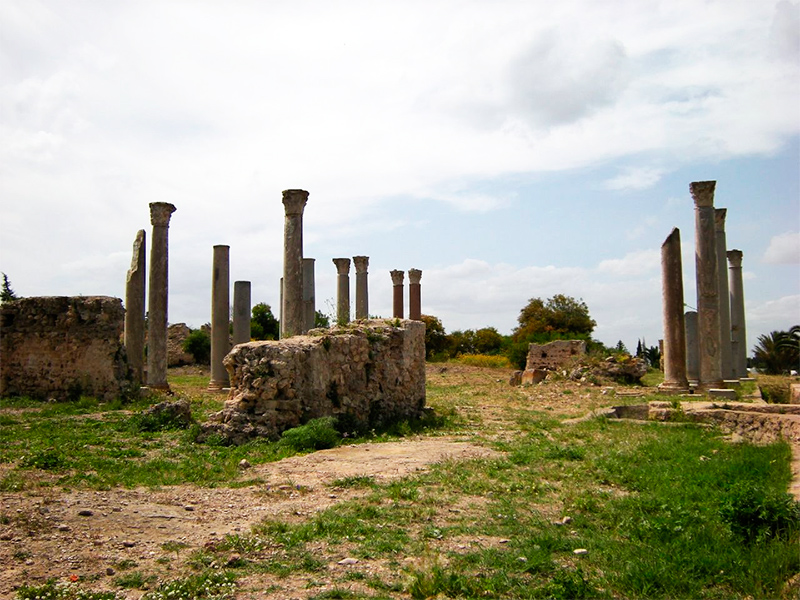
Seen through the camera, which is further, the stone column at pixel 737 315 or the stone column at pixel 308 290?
the stone column at pixel 737 315

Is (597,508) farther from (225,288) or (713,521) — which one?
(225,288)

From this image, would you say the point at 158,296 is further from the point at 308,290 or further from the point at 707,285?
the point at 707,285

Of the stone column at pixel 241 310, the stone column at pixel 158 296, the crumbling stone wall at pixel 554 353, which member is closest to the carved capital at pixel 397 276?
the crumbling stone wall at pixel 554 353

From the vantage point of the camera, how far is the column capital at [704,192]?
20297 mm

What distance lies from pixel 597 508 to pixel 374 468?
10.6 feet

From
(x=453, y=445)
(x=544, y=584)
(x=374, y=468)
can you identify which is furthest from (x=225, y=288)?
(x=544, y=584)

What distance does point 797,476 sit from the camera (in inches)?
293

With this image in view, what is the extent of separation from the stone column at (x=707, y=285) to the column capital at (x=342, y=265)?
1420 cm

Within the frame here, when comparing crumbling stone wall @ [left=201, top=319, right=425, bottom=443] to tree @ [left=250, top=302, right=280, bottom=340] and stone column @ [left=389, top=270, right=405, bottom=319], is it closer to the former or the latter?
stone column @ [left=389, top=270, right=405, bottom=319]

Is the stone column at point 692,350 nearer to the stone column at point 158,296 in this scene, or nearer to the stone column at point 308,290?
the stone column at point 308,290

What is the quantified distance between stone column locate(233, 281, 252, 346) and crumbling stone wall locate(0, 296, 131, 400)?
19.5 feet

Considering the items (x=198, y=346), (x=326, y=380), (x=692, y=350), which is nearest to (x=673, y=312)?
(x=692, y=350)

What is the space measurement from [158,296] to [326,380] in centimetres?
933

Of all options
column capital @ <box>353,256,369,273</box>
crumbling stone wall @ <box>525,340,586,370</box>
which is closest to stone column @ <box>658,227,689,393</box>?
crumbling stone wall @ <box>525,340,586,370</box>
